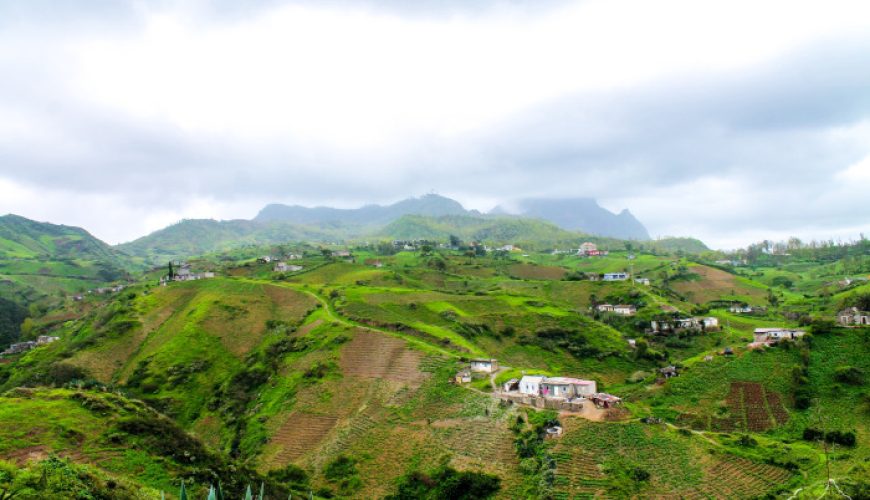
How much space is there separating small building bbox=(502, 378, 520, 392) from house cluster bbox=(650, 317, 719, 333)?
47.3 m

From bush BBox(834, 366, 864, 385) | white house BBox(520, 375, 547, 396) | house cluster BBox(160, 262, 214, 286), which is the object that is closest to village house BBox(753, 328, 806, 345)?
Result: bush BBox(834, 366, 864, 385)

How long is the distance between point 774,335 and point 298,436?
65.3 meters

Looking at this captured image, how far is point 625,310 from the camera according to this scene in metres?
104

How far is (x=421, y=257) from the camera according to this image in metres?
173

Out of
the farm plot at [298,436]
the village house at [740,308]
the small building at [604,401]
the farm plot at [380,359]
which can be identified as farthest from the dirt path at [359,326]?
the village house at [740,308]

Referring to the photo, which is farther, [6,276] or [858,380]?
[6,276]

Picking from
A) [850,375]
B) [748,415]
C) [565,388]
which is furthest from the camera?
[565,388]

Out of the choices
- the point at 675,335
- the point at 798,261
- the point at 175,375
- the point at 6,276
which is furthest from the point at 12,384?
the point at 798,261

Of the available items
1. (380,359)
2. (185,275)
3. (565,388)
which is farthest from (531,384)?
(185,275)

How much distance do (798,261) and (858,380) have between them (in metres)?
178

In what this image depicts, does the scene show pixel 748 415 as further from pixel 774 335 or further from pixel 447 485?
pixel 447 485

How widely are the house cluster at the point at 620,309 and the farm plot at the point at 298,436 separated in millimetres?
67245

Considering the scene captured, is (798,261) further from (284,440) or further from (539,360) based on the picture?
(284,440)

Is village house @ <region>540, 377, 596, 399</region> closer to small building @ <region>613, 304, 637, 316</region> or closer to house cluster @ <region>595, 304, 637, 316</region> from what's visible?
house cluster @ <region>595, 304, 637, 316</region>
